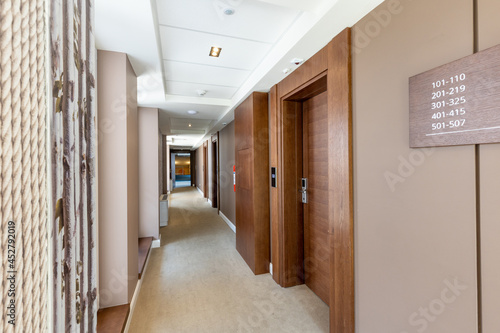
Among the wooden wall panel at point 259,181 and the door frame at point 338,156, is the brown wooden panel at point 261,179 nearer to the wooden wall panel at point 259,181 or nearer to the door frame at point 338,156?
the wooden wall panel at point 259,181

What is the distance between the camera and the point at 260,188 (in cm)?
300

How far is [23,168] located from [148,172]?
334 cm

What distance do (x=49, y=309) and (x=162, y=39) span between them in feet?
6.73

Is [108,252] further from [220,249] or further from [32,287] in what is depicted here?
[220,249]

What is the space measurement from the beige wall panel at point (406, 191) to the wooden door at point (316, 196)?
767mm

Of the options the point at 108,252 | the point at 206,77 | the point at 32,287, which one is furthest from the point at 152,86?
the point at 32,287

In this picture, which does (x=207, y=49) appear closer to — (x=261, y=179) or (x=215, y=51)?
(x=215, y=51)

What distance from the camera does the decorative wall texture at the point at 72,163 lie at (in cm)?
92

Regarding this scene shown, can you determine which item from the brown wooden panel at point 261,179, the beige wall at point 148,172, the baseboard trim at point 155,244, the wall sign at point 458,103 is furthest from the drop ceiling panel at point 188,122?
the wall sign at point 458,103

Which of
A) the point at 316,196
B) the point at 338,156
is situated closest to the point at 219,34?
the point at 338,156

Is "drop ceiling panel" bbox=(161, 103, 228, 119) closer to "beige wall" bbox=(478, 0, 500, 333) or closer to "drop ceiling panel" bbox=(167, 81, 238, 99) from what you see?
"drop ceiling panel" bbox=(167, 81, 238, 99)

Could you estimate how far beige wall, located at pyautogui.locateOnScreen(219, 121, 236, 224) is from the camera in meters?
5.21

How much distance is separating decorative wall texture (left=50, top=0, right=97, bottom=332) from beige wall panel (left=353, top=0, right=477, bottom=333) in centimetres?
162

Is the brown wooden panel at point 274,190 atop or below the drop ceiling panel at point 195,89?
below
